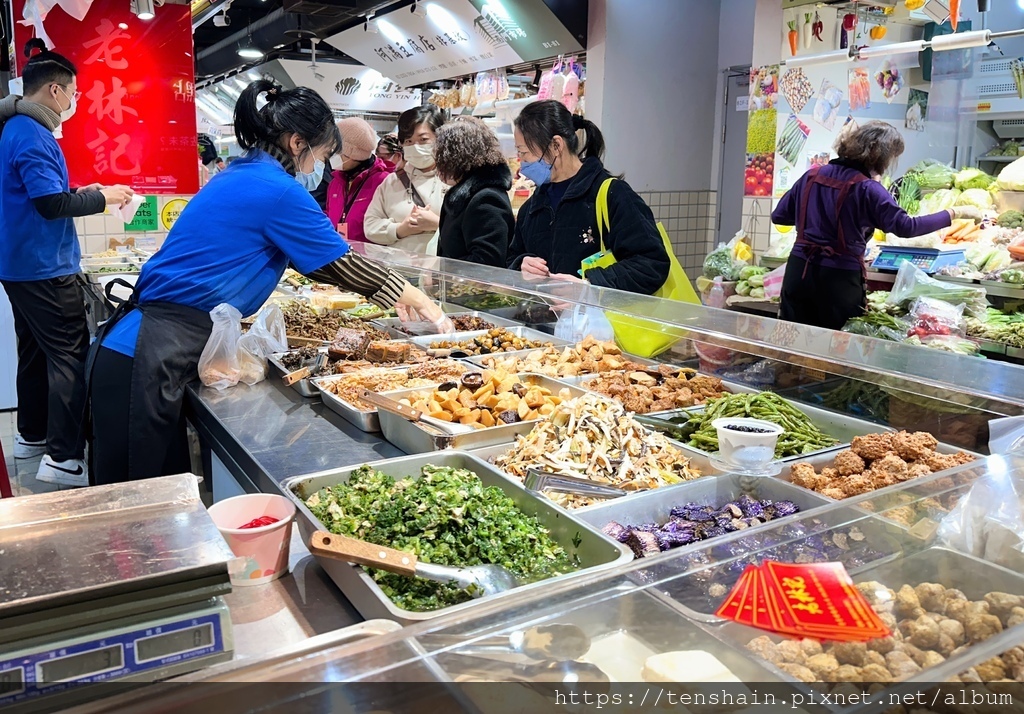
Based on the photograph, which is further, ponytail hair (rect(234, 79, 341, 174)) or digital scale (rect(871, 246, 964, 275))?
digital scale (rect(871, 246, 964, 275))

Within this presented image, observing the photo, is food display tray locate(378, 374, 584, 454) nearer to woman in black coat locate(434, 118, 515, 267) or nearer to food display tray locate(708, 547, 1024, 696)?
food display tray locate(708, 547, 1024, 696)

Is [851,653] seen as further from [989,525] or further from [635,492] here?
[635,492]

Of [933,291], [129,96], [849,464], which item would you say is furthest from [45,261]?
[933,291]

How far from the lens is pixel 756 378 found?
2496 millimetres

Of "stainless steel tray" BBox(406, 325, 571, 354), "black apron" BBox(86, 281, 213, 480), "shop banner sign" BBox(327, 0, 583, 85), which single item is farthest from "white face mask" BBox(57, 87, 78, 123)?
"shop banner sign" BBox(327, 0, 583, 85)

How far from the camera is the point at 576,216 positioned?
13.1ft

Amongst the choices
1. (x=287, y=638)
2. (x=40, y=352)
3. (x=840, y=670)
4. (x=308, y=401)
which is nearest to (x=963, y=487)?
(x=840, y=670)

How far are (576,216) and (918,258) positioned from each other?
8.70 feet

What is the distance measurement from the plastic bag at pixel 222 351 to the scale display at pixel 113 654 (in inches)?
75.5

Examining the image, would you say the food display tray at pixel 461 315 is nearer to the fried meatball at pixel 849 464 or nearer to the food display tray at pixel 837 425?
the food display tray at pixel 837 425

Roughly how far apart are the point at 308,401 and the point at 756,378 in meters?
1.43

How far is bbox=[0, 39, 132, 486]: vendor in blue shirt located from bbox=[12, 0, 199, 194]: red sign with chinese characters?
2.78ft

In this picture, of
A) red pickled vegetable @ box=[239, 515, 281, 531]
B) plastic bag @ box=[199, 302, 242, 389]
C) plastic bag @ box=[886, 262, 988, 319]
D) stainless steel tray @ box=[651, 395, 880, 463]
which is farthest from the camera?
plastic bag @ box=[886, 262, 988, 319]

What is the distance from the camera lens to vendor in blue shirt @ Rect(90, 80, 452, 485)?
2.75 metres
